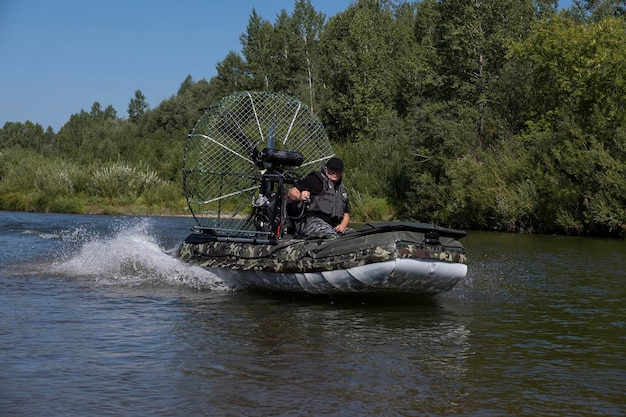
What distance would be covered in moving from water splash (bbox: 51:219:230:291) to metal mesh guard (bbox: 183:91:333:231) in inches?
33.0

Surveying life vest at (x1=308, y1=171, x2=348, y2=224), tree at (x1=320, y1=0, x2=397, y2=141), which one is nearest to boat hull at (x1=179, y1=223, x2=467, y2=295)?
life vest at (x1=308, y1=171, x2=348, y2=224)

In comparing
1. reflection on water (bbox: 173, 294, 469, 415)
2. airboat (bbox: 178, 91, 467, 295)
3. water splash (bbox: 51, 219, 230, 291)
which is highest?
airboat (bbox: 178, 91, 467, 295)

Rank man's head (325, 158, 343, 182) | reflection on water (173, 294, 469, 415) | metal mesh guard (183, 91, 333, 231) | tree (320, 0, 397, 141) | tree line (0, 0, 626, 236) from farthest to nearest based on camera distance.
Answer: tree (320, 0, 397, 141) < tree line (0, 0, 626, 236) < metal mesh guard (183, 91, 333, 231) < man's head (325, 158, 343, 182) < reflection on water (173, 294, 469, 415)

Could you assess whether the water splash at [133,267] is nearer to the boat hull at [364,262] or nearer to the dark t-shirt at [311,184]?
the boat hull at [364,262]

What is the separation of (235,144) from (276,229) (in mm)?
1592

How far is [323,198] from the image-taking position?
12.2 m

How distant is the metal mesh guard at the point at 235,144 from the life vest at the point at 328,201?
1065 millimetres

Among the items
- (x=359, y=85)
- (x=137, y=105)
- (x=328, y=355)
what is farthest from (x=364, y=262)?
(x=137, y=105)

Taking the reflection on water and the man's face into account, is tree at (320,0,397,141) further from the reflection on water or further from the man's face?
the reflection on water

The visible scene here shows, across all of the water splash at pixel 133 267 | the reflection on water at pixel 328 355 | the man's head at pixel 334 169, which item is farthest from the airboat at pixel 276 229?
the man's head at pixel 334 169

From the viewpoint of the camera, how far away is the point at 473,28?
155ft

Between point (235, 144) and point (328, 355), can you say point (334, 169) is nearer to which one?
point (235, 144)

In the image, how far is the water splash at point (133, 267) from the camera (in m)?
13.3

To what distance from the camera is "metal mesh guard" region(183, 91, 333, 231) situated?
12867mm
